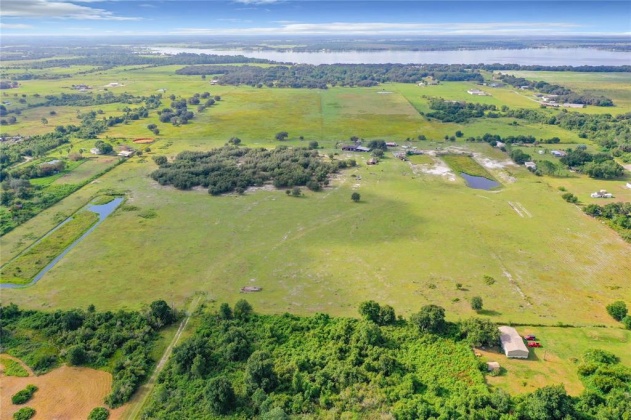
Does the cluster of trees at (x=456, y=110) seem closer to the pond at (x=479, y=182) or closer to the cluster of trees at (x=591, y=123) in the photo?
the cluster of trees at (x=591, y=123)

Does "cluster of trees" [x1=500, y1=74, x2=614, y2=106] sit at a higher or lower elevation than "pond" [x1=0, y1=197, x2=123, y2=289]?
higher

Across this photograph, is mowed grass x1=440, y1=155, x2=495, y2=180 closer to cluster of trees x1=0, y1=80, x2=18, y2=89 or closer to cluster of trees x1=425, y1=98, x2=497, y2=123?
→ cluster of trees x1=425, y1=98, x2=497, y2=123

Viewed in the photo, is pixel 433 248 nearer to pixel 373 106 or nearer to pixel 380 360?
pixel 380 360

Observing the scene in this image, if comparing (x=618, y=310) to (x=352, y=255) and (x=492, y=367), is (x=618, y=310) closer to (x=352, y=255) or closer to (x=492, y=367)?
(x=492, y=367)

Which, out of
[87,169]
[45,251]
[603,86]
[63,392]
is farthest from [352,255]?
[603,86]

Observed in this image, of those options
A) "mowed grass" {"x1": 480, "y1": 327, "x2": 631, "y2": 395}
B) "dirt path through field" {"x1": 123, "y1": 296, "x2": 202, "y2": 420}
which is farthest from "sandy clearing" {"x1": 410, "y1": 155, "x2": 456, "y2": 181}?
"dirt path through field" {"x1": 123, "y1": 296, "x2": 202, "y2": 420}

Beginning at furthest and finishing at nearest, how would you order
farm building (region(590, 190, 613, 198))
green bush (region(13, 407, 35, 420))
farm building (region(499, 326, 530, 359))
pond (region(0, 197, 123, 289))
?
farm building (region(590, 190, 613, 198)) → pond (region(0, 197, 123, 289)) → farm building (region(499, 326, 530, 359)) → green bush (region(13, 407, 35, 420))

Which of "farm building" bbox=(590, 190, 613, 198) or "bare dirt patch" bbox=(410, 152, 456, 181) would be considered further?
"bare dirt patch" bbox=(410, 152, 456, 181)
